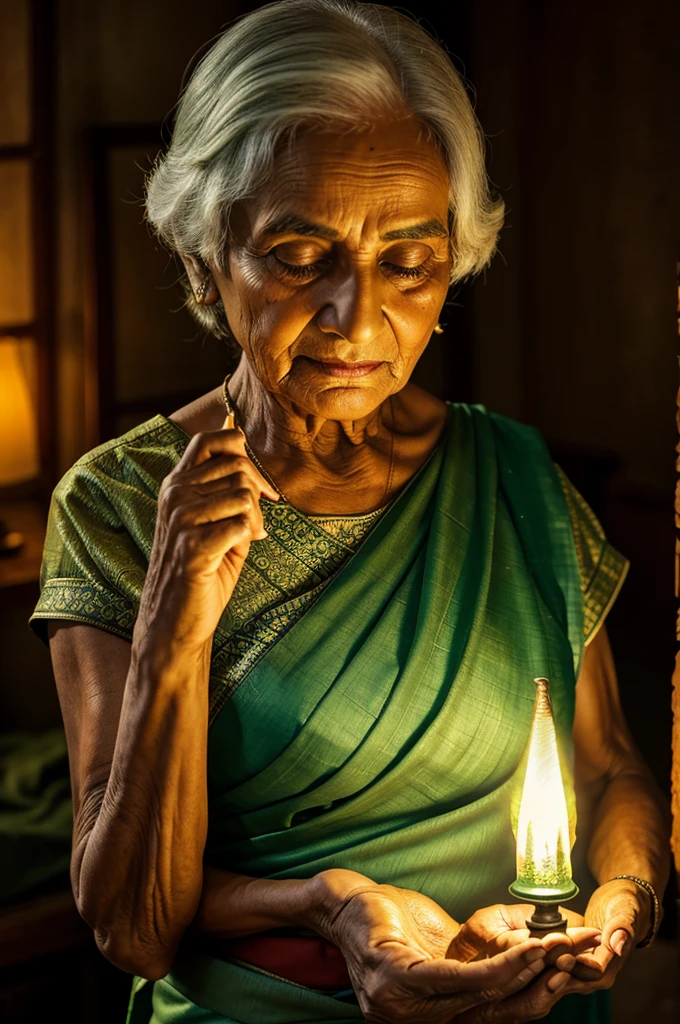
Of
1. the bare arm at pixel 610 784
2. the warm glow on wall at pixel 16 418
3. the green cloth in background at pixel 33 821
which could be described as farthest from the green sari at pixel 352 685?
the warm glow on wall at pixel 16 418

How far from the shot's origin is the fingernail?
152 centimetres

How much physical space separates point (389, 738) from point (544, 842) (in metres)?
0.36

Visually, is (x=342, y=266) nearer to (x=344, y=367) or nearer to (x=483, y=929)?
(x=344, y=367)

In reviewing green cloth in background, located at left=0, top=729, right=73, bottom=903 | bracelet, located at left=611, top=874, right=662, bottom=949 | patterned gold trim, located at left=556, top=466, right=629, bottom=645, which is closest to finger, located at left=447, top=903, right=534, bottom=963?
bracelet, located at left=611, top=874, right=662, bottom=949

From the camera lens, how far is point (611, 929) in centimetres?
166

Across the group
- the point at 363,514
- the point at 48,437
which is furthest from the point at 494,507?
the point at 48,437

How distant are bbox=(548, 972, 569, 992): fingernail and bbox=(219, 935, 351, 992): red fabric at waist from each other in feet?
1.12

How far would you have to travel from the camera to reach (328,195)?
5.48 feet

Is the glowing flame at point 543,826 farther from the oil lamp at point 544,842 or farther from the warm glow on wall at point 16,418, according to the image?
the warm glow on wall at point 16,418

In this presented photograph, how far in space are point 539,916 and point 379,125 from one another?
93 cm

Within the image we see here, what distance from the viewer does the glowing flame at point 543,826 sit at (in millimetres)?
1482

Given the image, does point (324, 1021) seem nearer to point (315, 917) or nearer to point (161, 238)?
point (315, 917)

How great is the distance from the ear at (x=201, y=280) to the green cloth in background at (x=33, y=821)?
4.62 feet

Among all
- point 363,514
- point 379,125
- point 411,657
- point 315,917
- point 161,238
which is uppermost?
point 379,125
